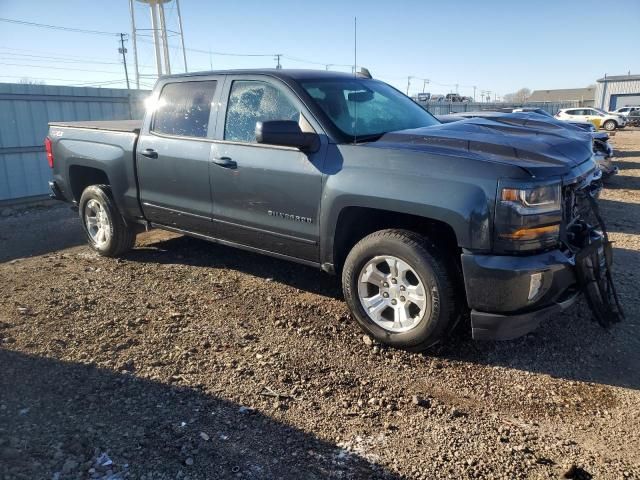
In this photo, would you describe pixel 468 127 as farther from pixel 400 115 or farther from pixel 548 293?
pixel 548 293

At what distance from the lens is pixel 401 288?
3.46 metres

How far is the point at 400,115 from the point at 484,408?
8.31 feet

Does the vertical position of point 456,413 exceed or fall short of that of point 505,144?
it falls short

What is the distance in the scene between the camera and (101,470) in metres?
2.40

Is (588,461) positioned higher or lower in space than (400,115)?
lower

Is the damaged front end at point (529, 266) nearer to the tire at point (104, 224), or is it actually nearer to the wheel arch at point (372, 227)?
the wheel arch at point (372, 227)

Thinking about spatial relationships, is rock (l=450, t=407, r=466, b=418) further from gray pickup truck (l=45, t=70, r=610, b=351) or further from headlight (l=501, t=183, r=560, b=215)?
headlight (l=501, t=183, r=560, b=215)

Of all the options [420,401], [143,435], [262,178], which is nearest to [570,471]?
[420,401]

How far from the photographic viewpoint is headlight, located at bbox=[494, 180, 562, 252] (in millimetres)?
2939

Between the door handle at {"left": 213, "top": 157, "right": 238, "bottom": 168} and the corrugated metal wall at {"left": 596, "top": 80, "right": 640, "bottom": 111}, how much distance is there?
6382 cm

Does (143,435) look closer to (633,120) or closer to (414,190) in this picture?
(414,190)

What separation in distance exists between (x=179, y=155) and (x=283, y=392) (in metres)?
2.50

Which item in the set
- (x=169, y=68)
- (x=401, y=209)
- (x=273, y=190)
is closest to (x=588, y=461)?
(x=401, y=209)

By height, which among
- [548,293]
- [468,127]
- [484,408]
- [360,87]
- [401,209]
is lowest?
[484,408]
